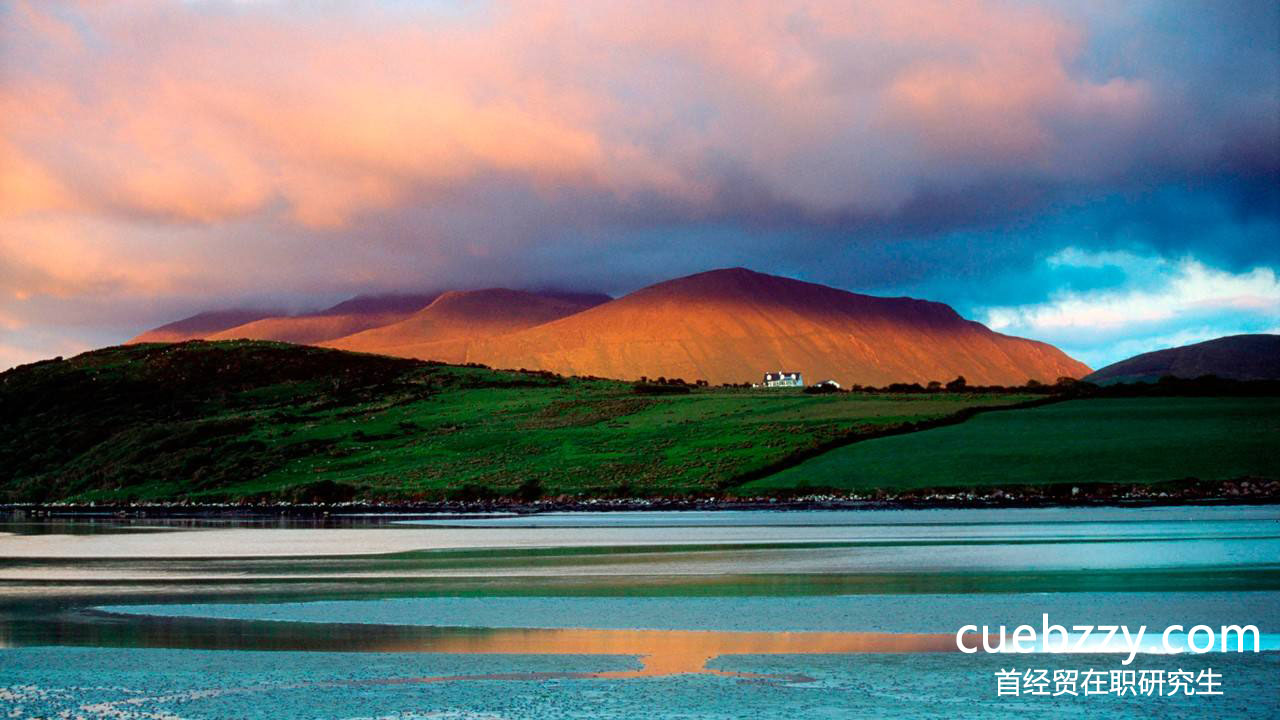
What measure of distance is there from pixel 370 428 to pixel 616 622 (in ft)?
309

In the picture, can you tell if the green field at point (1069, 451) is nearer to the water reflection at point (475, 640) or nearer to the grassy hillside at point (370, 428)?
the grassy hillside at point (370, 428)

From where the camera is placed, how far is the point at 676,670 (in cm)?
1688

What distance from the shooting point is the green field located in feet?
226

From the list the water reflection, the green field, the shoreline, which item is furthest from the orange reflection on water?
the green field

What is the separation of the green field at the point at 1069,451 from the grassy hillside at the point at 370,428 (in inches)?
244

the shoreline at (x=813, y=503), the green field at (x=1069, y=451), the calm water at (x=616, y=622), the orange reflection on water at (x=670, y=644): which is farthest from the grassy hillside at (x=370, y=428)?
the orange reflection on water at (x=670, y=644)

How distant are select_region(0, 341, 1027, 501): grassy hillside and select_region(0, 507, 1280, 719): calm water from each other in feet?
142

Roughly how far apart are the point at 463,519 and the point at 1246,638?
164ft

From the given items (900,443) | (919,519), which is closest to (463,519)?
(919,519)

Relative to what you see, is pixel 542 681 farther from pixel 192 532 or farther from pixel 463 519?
pixel 463 519

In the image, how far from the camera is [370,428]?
371 ft

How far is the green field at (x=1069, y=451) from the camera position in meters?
68.8

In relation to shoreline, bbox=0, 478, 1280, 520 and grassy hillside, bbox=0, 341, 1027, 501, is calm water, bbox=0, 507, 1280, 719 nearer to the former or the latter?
shoreline, bbox=0, 478, 1280, 520

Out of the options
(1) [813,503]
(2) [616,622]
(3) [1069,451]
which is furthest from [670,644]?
(3) [1069,451]
